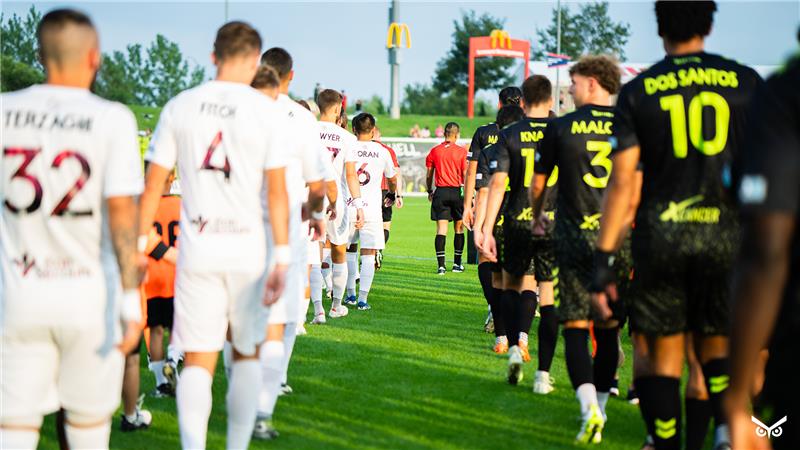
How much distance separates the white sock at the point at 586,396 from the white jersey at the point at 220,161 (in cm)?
248

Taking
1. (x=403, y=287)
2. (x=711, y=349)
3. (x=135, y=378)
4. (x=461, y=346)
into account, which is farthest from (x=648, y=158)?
(x=403, y=287)

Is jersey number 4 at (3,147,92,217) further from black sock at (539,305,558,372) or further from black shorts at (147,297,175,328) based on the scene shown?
black sock at (539,305,558,372)

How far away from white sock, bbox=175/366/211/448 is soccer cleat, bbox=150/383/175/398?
2.52 metres

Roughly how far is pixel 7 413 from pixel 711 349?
3.06m

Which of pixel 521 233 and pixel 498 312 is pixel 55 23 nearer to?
pixel 521 233

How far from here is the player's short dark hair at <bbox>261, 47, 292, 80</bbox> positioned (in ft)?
22.4

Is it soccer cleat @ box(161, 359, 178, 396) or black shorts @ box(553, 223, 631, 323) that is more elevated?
black shorts @ box(553, 223, 631, 323)

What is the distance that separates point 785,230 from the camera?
2336 millimetres

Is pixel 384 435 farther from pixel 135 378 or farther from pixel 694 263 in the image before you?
pixel 694 263

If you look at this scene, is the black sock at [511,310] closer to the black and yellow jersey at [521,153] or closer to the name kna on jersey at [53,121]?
the black and yellow jersey at [521,153]

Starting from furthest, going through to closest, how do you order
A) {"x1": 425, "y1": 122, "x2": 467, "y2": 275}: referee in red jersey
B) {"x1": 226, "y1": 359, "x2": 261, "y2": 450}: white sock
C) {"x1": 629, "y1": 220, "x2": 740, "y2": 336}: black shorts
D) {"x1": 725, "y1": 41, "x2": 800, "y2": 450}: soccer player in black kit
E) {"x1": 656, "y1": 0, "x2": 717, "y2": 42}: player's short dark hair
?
{"x1": 425, "y1": 122, "x2": 467, "y2": 275}: referee in red jersey, {"x1": 226, "y1": 359, "x2": 261, "y2": 450}: white sock, {"x1": 656, "y1": 0, "x2": 717, "y2": 42}: player's short dark hair, {"x1": 629, "y1": 220, "x2": 740, "y2": 336}: black shorts, {"x1": 725, "y1": 41, "x2": 800, "y2": 450}: soccer player in black kit

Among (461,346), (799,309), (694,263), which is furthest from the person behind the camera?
(461,346)

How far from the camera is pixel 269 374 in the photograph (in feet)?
20.2

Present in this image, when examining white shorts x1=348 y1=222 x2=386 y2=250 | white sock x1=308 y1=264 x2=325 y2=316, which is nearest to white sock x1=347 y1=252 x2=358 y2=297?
white shorts x1=348 y1=222 x2=386 y2=250
